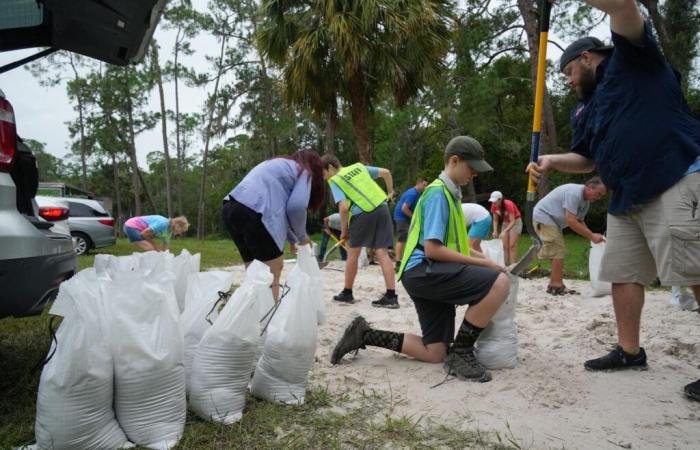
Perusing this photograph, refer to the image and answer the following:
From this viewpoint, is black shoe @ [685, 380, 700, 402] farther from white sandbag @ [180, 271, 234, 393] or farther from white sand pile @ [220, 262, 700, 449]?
white sandbag @ [180, 271, 234, 393]

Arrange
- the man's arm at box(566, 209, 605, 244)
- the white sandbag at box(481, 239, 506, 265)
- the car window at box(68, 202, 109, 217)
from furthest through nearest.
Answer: the car window at box(68, 202, 109, 217)
the man's arm at box(566, 209, 605, 244)
the white sandbag at box(481, 239, 506, 265)

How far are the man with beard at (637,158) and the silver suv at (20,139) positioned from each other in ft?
8.01

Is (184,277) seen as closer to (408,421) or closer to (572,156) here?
(408,421)

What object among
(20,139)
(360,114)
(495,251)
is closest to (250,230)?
(20,139)

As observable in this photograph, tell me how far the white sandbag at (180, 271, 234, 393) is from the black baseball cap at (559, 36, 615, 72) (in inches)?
85.8

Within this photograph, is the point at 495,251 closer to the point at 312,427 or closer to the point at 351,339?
the point at 351,339

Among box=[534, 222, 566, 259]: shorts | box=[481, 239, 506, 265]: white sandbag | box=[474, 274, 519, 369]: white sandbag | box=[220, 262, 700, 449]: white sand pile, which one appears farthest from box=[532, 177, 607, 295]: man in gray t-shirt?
box=[474, 274, 519, 369]: white sandbag

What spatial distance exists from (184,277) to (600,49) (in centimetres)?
280

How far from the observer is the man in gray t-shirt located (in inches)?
215

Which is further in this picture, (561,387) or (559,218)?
(559,218)

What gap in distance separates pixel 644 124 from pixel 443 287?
1283 millimetres

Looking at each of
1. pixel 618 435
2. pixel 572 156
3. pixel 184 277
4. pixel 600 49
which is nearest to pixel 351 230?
pixel 184 277

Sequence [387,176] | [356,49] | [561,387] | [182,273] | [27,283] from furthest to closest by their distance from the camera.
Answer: [356,49] < [387,176] < [182,273] < [561,387] < [27,283]

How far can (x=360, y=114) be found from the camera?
10.0 metres
